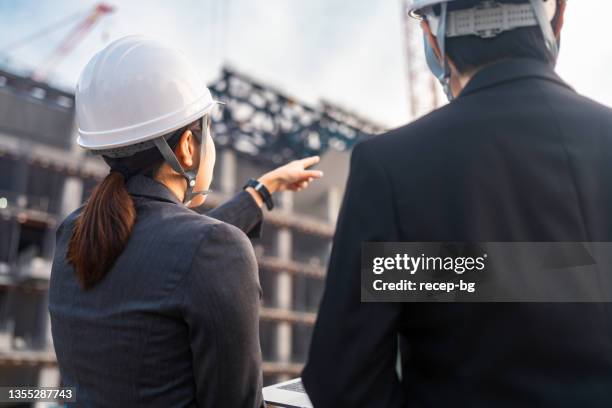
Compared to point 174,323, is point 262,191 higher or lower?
higher

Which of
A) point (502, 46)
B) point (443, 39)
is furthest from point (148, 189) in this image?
point (502, 46)

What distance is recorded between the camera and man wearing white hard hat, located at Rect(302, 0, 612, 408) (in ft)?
4.25

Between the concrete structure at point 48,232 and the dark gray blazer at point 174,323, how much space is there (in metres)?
31.9

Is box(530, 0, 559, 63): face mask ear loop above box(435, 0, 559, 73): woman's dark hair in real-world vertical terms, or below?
above

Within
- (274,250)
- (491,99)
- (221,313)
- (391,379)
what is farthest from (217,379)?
(274,250)

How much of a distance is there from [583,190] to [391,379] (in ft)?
2.43

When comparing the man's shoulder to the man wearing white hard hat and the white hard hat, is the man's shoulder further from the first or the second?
the white hard hat

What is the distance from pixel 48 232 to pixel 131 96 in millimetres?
35488

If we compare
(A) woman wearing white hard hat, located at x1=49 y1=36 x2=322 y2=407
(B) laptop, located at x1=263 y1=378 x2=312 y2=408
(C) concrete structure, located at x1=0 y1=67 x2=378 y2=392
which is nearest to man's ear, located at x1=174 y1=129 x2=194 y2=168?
(A) woman wearing white hard hat, located at x1=49 y1=36 x2=322 y2=407

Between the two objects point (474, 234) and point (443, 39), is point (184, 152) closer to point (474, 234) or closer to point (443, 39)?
point (443, 39)

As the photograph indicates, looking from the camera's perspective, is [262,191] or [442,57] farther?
[262,191]

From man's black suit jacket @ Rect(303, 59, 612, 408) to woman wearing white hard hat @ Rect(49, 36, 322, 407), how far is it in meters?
0.55

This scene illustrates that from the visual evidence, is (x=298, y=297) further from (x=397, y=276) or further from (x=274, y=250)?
(x=397, y=276)

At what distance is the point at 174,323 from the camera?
1.88 m
